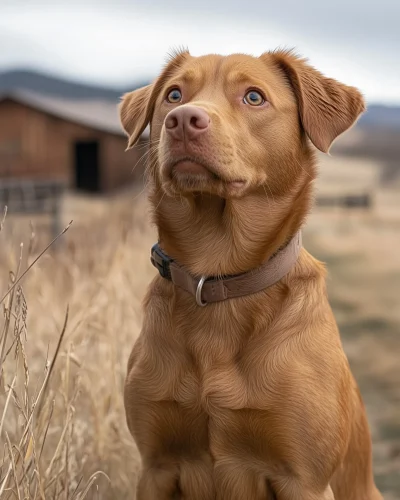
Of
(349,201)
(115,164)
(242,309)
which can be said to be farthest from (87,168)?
(242,309)

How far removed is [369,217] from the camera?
87.0 ft

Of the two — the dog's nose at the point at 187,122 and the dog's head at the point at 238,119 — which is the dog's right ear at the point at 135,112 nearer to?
the dog's head at the point at 238,119

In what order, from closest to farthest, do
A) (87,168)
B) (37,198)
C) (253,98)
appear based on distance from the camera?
(253,98) < (37,198) < (87,168)

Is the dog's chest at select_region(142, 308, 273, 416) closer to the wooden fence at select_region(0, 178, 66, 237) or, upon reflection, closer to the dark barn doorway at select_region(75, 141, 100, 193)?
the wooden fence at select_region(0, 178, 66, 237)

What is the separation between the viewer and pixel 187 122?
10.6 ft

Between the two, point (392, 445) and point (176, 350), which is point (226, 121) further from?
point (392, 445)

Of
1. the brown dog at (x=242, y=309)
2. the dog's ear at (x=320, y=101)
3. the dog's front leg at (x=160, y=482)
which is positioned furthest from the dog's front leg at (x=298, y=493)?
the dog's ear at (x=320, y=101)

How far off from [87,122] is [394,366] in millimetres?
19361

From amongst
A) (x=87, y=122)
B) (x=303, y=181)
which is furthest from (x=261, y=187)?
(x=87, y=122)

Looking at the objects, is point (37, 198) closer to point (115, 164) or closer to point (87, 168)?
point (115, 164)

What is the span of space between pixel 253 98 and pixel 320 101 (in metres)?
0.32

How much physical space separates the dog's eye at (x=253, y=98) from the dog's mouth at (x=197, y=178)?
37cm

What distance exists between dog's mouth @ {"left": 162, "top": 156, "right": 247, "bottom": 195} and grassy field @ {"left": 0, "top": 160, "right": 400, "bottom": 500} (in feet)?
2.05

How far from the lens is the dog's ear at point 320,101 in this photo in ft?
12.0
